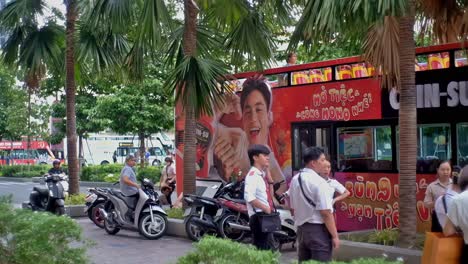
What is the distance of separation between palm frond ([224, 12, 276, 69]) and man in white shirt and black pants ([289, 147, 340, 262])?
654 centimetres

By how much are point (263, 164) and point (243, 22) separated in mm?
5865

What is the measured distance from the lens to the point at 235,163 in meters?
14.9

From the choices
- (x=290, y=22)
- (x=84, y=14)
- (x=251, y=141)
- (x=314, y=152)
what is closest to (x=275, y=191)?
(x=251, y=141)

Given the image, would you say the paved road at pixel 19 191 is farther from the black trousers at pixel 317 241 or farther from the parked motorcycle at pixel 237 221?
the black trousers at pixel 317 241

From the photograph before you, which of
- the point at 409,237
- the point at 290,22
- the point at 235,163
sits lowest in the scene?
the point at 409,237

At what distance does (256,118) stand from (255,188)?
676 centimetres

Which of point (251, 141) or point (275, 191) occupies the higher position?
point (251, 141)

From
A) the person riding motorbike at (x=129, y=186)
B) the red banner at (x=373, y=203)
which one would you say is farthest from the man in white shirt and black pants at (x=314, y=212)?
the person riding motorbike at (x=129, y=186)

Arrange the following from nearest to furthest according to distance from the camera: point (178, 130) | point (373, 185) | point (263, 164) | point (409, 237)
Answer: point (263, 164) < point (409, 237) < point (373, 185) < point (178, 130)

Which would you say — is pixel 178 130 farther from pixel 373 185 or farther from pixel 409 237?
pixel 409 237

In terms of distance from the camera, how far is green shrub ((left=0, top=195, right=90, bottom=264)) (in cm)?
679

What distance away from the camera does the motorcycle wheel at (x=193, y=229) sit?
469 inches

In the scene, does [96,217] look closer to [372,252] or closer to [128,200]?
[128,200]

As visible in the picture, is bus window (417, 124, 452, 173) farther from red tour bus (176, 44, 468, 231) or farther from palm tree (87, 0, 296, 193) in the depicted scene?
palm tree (87, 0, 296, 193)
